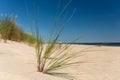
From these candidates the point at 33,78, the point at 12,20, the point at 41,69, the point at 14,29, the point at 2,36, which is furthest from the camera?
the point at 14,29

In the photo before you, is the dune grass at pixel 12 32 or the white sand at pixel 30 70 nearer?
the white sand at pixel 30 70

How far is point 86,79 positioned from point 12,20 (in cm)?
356

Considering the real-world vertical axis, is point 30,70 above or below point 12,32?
below

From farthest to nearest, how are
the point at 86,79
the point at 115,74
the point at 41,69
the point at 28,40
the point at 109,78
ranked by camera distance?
1. the point at 28,40
2. the point at 115,74
3. the point at 109,78
4. the point at 86,79
5. the point at 41,69

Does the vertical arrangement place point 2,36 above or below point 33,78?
above

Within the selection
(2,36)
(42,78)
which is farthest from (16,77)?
(2,36)

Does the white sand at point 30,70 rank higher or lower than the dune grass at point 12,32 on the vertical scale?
lower

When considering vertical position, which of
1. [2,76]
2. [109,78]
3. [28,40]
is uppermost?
[28,40]

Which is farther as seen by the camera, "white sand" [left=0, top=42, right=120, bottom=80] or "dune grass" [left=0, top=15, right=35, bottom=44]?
"dune grass" [left=0, top=15, right=35, bottom=44]

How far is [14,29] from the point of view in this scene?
6281mm

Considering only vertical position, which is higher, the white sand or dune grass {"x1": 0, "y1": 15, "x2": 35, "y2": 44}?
dune grass {"x1": 0, "y1": 15, "x2": 35, "y2": 44}

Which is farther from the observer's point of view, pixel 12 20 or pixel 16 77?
pixel 12 20

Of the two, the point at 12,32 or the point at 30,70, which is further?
the point at 12,32

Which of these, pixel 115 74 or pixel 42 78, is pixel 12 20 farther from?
pixel 42 78
